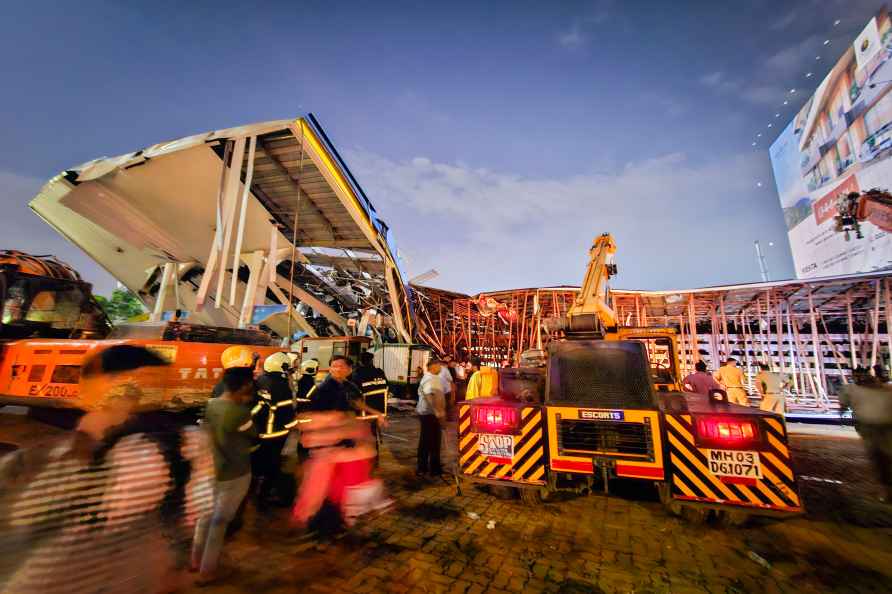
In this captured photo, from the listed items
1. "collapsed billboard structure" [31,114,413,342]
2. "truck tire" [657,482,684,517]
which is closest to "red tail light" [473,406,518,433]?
"truck tire" [657,482,684,517]

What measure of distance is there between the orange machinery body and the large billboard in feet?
79.2

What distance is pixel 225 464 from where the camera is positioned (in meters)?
2.66

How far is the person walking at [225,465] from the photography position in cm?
264

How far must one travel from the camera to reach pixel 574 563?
2.98m

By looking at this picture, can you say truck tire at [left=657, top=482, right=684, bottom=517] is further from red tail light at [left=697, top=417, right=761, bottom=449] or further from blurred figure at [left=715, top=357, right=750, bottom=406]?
blurred figure at [left=715, top=357, right=750, bottom=406]

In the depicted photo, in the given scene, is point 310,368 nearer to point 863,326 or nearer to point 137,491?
point 137,491

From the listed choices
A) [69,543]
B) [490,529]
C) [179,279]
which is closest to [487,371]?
[490,529]

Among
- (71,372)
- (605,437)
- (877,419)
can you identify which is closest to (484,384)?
(605,437)

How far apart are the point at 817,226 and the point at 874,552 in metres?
26.2

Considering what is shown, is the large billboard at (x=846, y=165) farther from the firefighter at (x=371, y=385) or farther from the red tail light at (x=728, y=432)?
the firefighter at (x=371, y=385)

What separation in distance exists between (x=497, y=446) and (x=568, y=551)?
4.27 feet

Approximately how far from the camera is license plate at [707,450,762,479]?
3.45 meters

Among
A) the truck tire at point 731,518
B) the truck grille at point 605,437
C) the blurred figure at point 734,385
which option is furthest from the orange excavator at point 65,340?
the blurred figure at point 734,385

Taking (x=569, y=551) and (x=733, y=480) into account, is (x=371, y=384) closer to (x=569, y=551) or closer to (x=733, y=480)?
(x=569, y=551)
